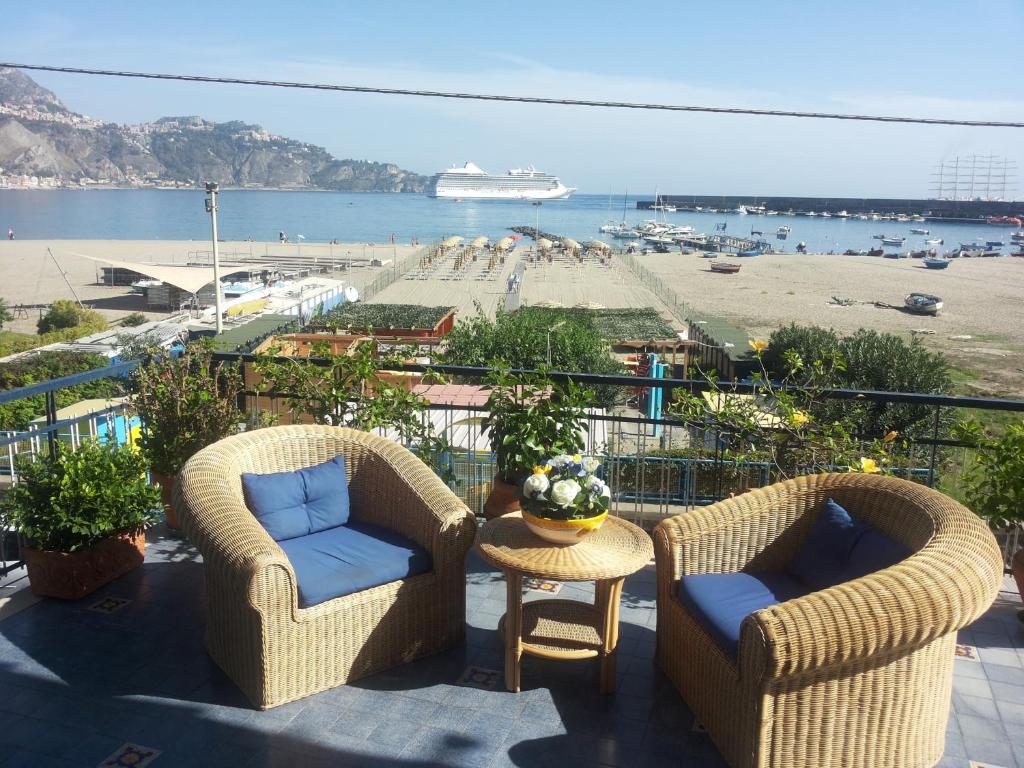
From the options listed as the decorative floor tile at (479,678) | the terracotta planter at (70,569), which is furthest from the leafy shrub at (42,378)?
the decorative floor tile at (479,678)

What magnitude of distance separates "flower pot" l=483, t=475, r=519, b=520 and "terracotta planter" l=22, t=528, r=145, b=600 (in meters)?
1.68

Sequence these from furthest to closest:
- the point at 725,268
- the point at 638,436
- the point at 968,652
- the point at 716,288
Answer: the point at 725,268 < the point at 716,288 < the point at 638,436 < the point at 968,652

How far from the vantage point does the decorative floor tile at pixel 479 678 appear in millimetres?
2963

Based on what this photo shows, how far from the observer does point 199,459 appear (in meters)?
3.18

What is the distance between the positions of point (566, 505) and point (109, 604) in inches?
83.8

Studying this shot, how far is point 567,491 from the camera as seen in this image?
2.75 metres

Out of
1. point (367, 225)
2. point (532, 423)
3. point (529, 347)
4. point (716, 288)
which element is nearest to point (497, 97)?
point (532, 423)

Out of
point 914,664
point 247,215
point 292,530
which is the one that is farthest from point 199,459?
point 247,215

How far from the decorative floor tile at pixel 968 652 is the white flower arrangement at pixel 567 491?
1.60 m

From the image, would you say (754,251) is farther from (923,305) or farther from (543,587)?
(543,587)

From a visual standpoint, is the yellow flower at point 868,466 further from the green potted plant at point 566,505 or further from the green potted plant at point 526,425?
the green potted plant at point 566,505

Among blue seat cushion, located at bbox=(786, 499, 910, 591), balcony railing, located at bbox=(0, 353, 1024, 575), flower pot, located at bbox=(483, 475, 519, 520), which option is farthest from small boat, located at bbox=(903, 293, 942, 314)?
blue seat cushion, located at bbox=(786, 499, 910, 591)

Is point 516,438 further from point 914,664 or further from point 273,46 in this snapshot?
point 273,46

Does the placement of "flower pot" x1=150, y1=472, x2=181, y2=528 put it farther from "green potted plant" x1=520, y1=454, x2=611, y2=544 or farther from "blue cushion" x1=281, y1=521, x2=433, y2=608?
"green potted plant" x1=520, y1=454, x2=611, y2=544
